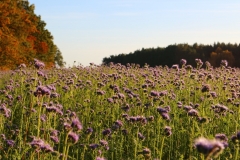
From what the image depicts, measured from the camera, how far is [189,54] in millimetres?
67125

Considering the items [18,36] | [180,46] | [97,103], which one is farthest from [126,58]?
[97,103]

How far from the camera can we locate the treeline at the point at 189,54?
202ft

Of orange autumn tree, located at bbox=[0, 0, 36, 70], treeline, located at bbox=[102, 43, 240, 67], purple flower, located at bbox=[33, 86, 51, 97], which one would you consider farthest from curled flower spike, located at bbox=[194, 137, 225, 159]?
treeline, located at bbox=[102, 43, 240, 67]

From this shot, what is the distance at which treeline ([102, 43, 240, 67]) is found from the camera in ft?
202

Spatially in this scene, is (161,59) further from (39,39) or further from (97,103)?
(97,103)

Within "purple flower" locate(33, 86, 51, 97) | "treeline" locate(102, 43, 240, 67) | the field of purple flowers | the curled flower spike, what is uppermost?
"treeline" locate(102, 43, 240, 67)

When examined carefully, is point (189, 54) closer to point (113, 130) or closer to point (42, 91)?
point (113, 130)

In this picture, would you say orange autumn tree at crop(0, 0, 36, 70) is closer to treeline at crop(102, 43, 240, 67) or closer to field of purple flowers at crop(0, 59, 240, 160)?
field of purple flowers at crop(0, 59, 240, 160)

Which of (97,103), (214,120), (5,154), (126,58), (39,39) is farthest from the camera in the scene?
(126,58)

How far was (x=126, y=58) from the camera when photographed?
272 feet

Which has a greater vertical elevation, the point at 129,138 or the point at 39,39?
the point at 39,39

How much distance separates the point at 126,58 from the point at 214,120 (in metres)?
75.2

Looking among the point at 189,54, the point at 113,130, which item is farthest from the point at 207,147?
the point at 189,54

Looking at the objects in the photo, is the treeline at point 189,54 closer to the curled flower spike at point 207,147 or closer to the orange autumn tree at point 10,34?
the orange autumn tree at point 10,34
